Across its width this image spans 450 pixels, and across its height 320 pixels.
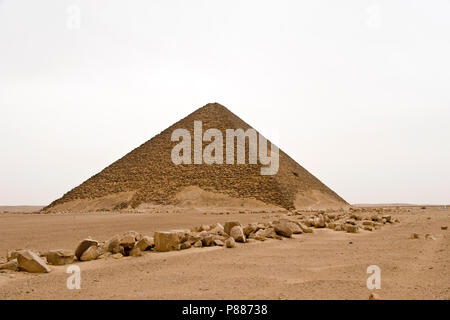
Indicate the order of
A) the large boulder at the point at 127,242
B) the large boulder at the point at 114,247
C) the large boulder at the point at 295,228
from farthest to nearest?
the large boulder at the point at 295,228 < the large boulder at the point at 127,242 < the large boulder at the point at 114,247

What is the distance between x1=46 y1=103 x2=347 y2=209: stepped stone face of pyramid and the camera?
37.0 m

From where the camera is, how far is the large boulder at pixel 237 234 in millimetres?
7381

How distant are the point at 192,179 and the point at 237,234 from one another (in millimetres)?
32077

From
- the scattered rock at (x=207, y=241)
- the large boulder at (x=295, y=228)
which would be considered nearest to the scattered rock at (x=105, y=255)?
the scattered rock at (x=207, y=241)

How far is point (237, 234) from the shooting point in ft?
24.5

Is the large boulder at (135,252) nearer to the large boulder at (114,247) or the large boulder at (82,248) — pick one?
the large boulder at (114,247)

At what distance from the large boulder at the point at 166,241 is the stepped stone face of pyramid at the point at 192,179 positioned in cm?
2821

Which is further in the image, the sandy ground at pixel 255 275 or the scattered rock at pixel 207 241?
the scattered rock at pixel 207 241

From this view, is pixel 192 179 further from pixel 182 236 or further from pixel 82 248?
pixel 82 248

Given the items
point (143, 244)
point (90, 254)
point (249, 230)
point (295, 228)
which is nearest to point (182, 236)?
point (143, 244)

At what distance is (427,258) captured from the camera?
18.7 feet

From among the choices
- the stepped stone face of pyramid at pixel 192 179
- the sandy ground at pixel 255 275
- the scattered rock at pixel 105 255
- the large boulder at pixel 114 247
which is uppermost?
the stepped stone face of pyramid at pixel 192 179

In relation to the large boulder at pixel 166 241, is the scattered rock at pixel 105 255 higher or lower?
lower
